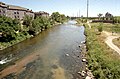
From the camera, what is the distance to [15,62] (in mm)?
24422

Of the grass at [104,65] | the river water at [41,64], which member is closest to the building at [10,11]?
the river water at [41,64]

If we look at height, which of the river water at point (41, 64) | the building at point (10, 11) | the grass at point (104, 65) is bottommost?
the river water at point (41, 64)

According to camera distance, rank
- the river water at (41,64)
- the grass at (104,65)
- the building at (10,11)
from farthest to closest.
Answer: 1. the building at (10,11)
2. the river water at (41,64)
3. the grass at (104,65)

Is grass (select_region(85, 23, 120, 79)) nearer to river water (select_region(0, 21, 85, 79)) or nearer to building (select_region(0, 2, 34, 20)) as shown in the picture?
river water (select_region(0, 21, 85, 79))

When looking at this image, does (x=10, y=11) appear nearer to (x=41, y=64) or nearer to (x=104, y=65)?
(x=41, y=64)

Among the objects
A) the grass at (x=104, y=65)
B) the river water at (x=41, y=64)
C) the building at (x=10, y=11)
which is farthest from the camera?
the building at (x=10, y=11)

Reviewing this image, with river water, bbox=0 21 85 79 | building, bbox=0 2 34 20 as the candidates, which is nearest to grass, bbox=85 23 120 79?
river water, bbox=0 21 85 79

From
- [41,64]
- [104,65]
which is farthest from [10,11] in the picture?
[104,65]

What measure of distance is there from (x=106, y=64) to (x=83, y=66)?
3924mm

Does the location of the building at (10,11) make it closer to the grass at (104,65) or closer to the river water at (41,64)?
the river water at (41,64)

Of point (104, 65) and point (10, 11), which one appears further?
point (10, 11)

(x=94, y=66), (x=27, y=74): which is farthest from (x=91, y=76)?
(x=27, y=74)

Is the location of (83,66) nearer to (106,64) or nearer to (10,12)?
(106,64)

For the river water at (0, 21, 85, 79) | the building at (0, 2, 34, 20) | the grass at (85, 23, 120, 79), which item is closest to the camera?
the grass at (85, 23, 120, 79)
